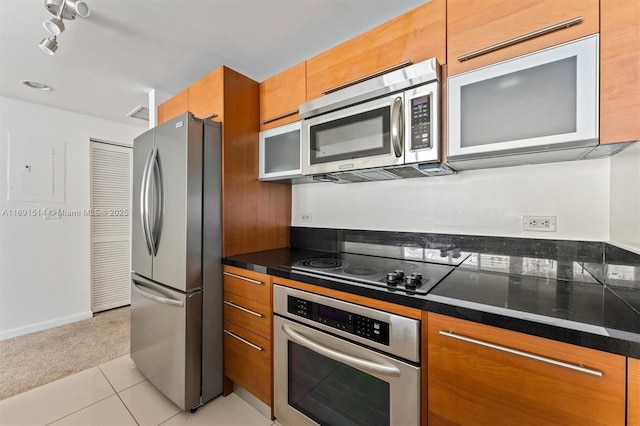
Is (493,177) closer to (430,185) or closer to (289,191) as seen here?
(430,185)

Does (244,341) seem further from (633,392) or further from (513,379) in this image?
(633,392)

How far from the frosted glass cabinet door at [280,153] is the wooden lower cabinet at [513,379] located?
50.6 inches

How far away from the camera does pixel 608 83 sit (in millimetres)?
951

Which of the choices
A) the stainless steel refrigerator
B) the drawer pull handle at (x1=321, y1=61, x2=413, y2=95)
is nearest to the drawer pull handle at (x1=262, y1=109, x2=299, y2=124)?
the drawer pull handle at (x1=321, y1=61, x2=413, y2=95)

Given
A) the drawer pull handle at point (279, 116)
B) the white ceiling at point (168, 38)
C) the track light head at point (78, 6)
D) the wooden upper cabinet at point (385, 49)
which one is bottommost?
the drawer pull handle at point (279, 116)

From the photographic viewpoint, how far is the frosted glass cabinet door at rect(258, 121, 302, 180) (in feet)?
6.12

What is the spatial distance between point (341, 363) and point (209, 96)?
1.92 meters

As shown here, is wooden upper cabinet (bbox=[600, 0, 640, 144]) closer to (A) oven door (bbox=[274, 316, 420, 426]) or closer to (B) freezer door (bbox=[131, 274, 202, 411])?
(A) oven door (bbox=[274, 316, 420, 426])

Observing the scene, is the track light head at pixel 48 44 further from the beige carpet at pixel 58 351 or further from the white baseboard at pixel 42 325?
the white baseboard at pixel 42 325

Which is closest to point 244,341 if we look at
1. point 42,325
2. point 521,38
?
point 521,38

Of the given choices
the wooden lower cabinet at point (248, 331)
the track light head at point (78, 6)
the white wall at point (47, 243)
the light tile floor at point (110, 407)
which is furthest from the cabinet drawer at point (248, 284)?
the white wall at point (47, 243)

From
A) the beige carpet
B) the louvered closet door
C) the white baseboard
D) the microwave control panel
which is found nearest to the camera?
the microwave control panel

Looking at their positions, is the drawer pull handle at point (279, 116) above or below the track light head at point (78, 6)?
below

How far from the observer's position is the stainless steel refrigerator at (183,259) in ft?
5.60
